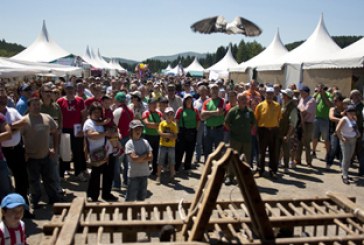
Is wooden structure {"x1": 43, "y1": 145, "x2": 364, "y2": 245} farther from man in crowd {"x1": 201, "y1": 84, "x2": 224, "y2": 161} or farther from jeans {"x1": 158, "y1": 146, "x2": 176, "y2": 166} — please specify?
man in crowd {"x1": 201, "y1": 84, "x2": 224, "y2": 161}

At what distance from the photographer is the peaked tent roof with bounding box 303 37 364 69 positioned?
469 inches

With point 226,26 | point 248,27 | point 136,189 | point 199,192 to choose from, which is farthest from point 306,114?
point 199,192

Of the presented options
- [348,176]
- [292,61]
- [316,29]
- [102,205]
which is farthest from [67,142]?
[316,29]

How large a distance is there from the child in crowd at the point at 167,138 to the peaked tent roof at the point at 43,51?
724 inches

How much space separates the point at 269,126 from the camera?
25.4 feet

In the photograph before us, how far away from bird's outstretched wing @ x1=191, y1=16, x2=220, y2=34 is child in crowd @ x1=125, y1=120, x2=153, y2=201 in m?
6.56

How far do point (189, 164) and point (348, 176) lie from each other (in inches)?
142

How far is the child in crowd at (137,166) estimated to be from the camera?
5301 millimetres

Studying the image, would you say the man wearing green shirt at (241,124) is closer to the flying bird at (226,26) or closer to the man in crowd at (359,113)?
the man in crowd at (359,113)

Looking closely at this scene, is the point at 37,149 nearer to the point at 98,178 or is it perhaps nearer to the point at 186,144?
the point at 98,178

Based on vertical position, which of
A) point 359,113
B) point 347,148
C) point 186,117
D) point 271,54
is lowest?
point 347,148

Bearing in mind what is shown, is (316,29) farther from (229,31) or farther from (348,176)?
(348,176)

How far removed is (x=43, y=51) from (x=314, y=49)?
17997mm

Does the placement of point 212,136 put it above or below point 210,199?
below
